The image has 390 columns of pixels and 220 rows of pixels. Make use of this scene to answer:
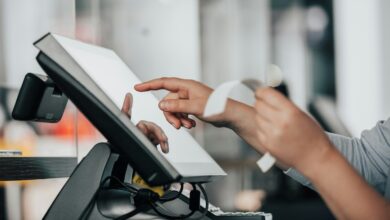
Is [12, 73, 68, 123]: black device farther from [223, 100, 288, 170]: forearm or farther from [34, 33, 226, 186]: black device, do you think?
[223, 100, 288, 170]: forearm

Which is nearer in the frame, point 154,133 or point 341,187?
point 341,187

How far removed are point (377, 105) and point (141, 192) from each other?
3.63m

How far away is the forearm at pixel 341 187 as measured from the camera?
0.80 meters

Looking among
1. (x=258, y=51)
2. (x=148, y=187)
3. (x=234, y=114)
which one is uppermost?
(x=234, y=114)

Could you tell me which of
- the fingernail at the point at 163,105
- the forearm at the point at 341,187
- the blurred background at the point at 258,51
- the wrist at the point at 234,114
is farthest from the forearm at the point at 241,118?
the blurred background at the point at 258,51

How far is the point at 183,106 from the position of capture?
96 cm

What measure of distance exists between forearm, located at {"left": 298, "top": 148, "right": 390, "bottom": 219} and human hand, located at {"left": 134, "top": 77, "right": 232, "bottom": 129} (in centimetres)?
22

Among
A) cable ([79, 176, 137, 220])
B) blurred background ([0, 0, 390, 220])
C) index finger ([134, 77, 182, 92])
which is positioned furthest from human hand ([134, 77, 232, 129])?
blurred background ([0, 0, 390, 220])

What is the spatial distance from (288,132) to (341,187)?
105 millimetres

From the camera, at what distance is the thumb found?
951 mm

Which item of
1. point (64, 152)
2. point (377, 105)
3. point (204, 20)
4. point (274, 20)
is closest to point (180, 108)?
point (64, 152)

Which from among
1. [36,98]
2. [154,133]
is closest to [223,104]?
[154,133]

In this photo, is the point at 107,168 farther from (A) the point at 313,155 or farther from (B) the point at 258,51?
(B) the point at 258,51

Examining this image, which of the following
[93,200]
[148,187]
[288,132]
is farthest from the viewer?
[148,187]
